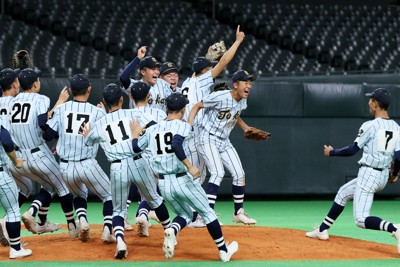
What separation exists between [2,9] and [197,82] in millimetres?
11978

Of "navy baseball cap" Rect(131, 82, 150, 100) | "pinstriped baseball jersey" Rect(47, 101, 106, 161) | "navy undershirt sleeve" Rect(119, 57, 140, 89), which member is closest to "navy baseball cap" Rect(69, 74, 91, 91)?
"pinstriped baseball jersey" Rect(47, 101, 106, 161)

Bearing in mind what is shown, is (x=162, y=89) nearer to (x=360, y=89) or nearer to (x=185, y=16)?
(x=360, y=89)

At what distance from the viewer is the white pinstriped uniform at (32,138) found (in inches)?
332

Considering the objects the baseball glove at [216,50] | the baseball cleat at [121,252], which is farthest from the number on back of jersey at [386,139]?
the baseball glove at [216,50]

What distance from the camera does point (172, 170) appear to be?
754cm

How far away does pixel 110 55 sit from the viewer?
1836cm

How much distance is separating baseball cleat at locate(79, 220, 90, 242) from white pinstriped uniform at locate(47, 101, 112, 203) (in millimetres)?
383

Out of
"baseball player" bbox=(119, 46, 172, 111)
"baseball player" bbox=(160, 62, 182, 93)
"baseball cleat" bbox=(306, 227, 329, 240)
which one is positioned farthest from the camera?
"baseball player" bbox=(160, 62, 182, 93)

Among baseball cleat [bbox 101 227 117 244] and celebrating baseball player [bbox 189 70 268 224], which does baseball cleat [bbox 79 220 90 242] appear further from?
celebrating baseball player [bbox 189 70 268 224]

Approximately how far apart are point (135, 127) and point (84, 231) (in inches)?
50.7

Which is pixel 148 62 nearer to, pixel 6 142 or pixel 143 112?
pixel 143 112

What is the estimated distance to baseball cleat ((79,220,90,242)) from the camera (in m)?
8.31

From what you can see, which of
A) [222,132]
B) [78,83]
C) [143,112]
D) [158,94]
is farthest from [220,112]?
[78,83]

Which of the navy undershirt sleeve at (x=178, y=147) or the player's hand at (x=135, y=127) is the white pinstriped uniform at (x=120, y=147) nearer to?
the player's hand at (x=135, y=127)
